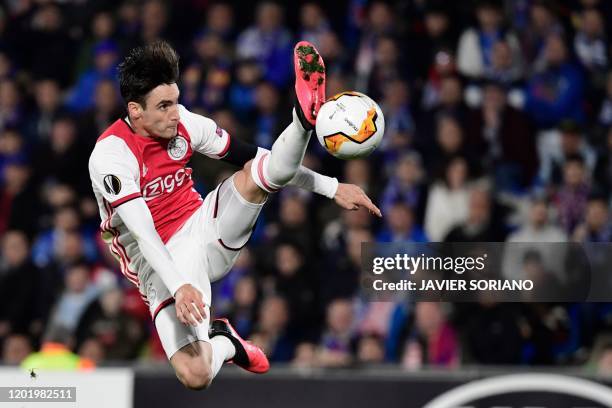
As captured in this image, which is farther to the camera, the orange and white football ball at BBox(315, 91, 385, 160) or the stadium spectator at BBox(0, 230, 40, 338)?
the stadium spectator at BBox(0, 230, 40, 338)

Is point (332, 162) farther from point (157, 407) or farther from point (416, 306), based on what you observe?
point (157, 407)

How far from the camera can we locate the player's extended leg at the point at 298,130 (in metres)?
5.80

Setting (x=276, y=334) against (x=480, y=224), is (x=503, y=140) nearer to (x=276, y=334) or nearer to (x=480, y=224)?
(x=480, y=224)

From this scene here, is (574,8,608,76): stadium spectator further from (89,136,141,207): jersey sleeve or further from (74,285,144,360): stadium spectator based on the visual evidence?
(89,136,141,207): jersey sleeve

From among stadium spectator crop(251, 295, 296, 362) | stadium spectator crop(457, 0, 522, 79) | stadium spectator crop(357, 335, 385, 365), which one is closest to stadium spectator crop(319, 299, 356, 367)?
stadium spectator crop(357, 335, 385, 365)

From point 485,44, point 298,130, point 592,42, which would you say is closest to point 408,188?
point 485,44

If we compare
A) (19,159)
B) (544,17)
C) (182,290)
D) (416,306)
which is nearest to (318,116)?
(182,290)

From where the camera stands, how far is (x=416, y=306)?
336 inches

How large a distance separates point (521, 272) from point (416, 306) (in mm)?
906

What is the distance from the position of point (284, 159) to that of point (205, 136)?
535mm

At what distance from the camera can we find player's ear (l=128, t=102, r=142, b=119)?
589cm

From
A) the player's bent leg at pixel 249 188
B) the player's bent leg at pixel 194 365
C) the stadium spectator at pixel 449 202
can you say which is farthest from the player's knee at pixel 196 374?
the stadium spectator at pixel 449 202

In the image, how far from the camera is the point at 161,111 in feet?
19.3

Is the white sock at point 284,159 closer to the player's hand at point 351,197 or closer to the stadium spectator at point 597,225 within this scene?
the player's hand at point 351,197
